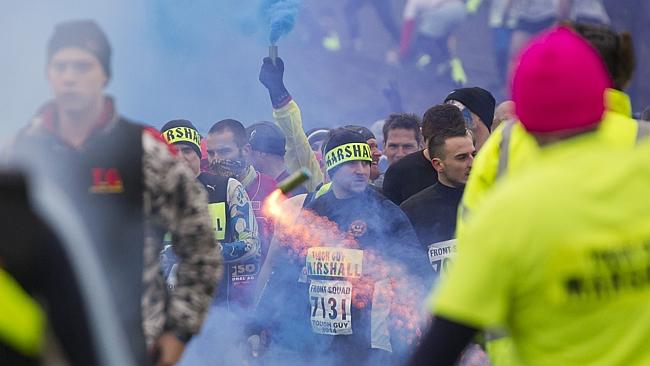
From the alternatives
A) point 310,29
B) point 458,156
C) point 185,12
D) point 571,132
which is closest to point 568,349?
point 571,132

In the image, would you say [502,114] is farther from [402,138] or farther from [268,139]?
[268,139]

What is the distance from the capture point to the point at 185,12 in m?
9.51

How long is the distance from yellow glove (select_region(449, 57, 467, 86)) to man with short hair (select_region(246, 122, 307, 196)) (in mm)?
3109

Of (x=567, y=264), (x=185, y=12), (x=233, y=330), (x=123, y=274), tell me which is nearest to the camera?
(x=567, y=264)

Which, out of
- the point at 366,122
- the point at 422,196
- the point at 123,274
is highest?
the point at 366,122

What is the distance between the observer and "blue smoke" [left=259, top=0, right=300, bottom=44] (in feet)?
31.8

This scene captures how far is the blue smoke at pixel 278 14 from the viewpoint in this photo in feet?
31.8

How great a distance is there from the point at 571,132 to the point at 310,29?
885 cm

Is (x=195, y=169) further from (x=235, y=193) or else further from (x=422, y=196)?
(x=422, y=196)

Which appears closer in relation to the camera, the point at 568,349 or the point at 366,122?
the point at 568,349

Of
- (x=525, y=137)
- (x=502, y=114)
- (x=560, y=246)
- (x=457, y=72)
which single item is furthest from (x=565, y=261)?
(x=457, y=72)

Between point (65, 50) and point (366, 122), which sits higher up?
point (366, 122)

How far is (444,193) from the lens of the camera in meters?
7.64

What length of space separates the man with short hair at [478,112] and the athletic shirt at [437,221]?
81cm
